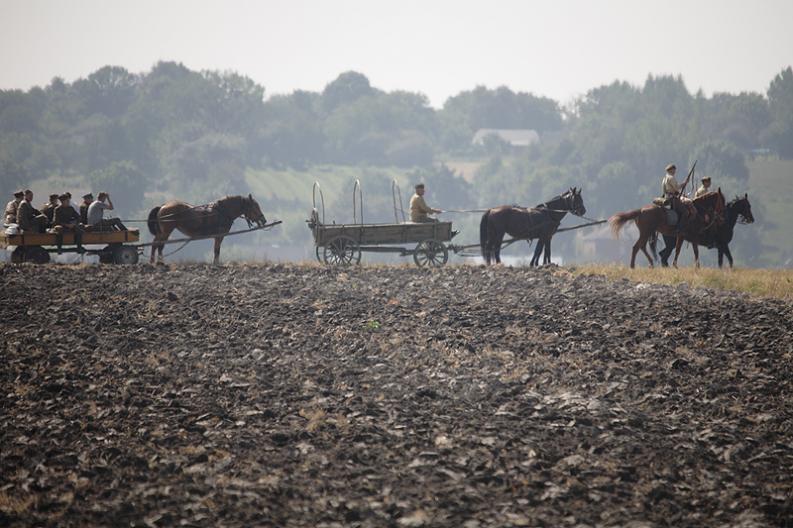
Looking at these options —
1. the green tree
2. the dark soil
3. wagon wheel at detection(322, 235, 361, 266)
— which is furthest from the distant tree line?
the dark soil

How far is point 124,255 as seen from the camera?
2695cm

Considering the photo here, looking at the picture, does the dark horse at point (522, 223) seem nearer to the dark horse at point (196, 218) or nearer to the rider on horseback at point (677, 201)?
the rider on horseback at point (677, 201)

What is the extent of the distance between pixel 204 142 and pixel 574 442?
157m

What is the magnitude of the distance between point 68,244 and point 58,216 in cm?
84

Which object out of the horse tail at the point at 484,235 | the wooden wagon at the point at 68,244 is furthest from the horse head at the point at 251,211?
the horse tail at the point at 484,235

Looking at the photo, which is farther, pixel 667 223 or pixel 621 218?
pixel 621 218

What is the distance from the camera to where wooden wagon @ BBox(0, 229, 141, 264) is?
25.2m

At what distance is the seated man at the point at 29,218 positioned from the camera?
24938 mm

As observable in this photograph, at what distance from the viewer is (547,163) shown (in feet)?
587

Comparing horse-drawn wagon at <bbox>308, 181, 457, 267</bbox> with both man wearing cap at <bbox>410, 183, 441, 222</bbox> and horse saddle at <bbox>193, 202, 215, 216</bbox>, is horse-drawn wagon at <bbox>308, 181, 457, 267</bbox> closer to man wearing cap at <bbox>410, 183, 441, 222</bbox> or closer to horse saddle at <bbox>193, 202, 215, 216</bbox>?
man wearing cap at <bbox>410, 183, 441, 222</bbox>

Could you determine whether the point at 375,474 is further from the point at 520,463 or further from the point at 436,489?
the point at 520,463

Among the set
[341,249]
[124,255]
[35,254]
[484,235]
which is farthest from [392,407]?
[35,254]

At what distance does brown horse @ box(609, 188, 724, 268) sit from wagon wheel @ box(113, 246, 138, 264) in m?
12.5

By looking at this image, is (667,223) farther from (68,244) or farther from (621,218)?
(68,244)
